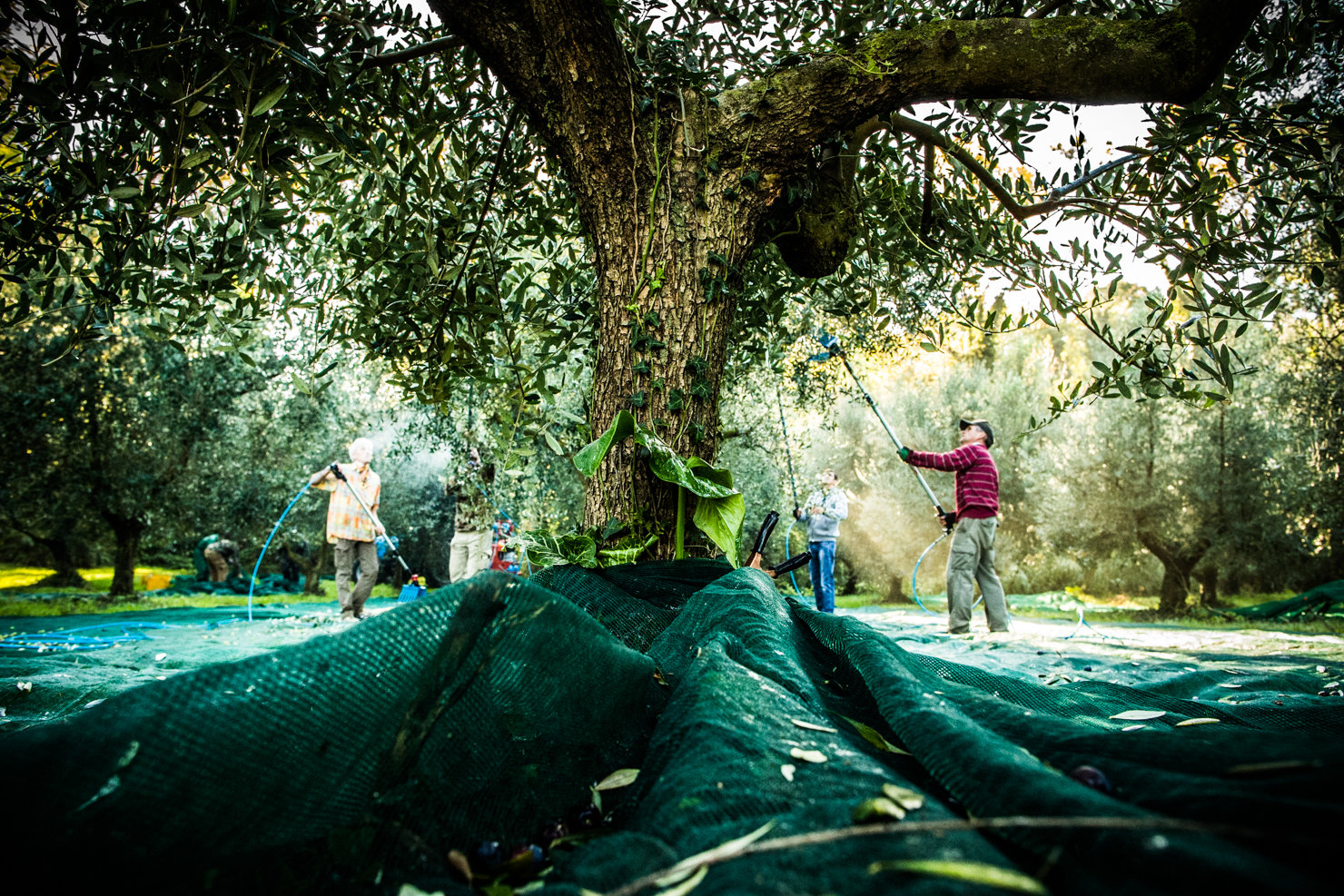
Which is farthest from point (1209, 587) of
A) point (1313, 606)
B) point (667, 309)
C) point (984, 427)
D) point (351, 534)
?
point (351, 534)

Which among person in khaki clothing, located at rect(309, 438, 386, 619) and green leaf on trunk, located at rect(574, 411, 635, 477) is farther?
person in khaki clothing, located at rect(309, 438, 386, 619)

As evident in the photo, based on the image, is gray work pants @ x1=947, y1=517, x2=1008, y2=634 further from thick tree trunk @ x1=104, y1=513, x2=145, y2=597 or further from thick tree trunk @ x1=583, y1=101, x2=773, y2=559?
thick tree trunk @ x1=104, y1=513, x2=145, y2=597

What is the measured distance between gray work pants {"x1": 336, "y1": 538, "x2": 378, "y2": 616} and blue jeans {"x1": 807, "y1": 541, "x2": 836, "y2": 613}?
694cm

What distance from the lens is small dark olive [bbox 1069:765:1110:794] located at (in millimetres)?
1020

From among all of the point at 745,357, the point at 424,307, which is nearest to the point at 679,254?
the point at 424,307

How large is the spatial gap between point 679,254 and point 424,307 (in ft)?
5.59

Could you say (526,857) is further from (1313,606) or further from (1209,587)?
(1209,587)

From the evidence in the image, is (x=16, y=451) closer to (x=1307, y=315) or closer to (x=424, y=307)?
(x=424, y=307)

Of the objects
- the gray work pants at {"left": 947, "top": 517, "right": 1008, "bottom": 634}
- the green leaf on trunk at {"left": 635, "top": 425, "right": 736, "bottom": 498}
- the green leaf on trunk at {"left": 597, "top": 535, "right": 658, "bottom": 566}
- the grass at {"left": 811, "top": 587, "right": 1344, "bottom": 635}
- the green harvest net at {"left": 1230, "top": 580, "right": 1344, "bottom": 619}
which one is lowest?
the grass at {"left": 811, "top": 587, "right": 1344, "bottom": 635}

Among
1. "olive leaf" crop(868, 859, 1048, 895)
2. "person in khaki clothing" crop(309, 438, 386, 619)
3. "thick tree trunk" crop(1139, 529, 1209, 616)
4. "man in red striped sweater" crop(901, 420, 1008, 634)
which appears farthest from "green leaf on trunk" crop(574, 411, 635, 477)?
"thick tree trunk" crop(1139, 529, 1209, 616)

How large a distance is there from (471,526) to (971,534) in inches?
326

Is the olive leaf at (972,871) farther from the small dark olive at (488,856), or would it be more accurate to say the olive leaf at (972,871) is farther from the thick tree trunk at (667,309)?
the thick tree trunk at (667,309)

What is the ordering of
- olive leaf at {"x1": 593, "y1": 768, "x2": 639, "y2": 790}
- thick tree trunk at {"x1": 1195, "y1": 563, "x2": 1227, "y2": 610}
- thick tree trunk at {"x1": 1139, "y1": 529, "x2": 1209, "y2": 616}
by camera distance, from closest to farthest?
1. olive leaf at {"x1": 593, "y1": 768, "x2": 639, "y2": 790}
2. thick tree trunk at {"x1": 1139, "y1": 529, "x2": 1209, "y2": 616}
3. thick tree trunk at {"x1": 1195, "y1": 563, "x2": 1227, "y2": 610}

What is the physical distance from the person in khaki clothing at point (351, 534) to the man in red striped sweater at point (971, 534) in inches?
298
